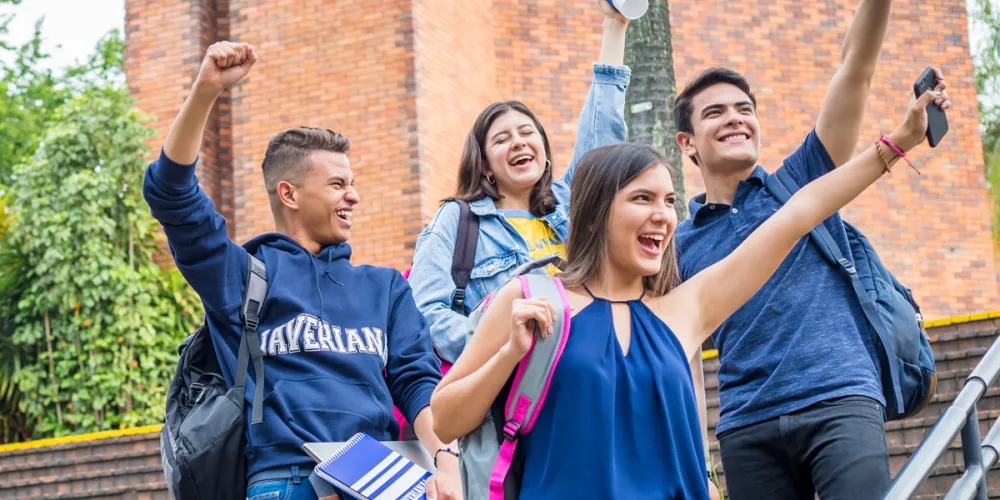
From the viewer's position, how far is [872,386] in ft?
11.9

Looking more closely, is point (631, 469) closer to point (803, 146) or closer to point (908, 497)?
point (908, 497)

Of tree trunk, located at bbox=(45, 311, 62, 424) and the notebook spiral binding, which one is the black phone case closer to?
the notebook spiral binding

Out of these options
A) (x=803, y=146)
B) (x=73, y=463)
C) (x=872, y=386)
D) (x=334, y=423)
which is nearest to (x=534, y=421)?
(x=334, y=423)

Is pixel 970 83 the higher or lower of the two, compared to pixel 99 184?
higher

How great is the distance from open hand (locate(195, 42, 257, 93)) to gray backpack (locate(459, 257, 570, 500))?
110cm

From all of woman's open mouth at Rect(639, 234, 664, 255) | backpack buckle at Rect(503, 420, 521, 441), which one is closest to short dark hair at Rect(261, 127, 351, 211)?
woman's open mouth at Rect(639, 234, 664, 255)

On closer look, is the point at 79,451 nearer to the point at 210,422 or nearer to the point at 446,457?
the point at 210,422

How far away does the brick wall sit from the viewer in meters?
11.9

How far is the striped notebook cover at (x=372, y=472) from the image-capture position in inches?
134

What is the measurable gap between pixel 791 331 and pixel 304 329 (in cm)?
158

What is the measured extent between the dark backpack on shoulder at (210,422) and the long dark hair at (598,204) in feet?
3.74

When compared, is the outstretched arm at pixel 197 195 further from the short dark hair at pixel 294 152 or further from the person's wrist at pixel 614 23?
the person's wrist at pixel 614 23

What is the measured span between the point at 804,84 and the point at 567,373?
38.1 ft

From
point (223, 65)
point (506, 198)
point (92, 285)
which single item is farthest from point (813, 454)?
point (92, 285)
